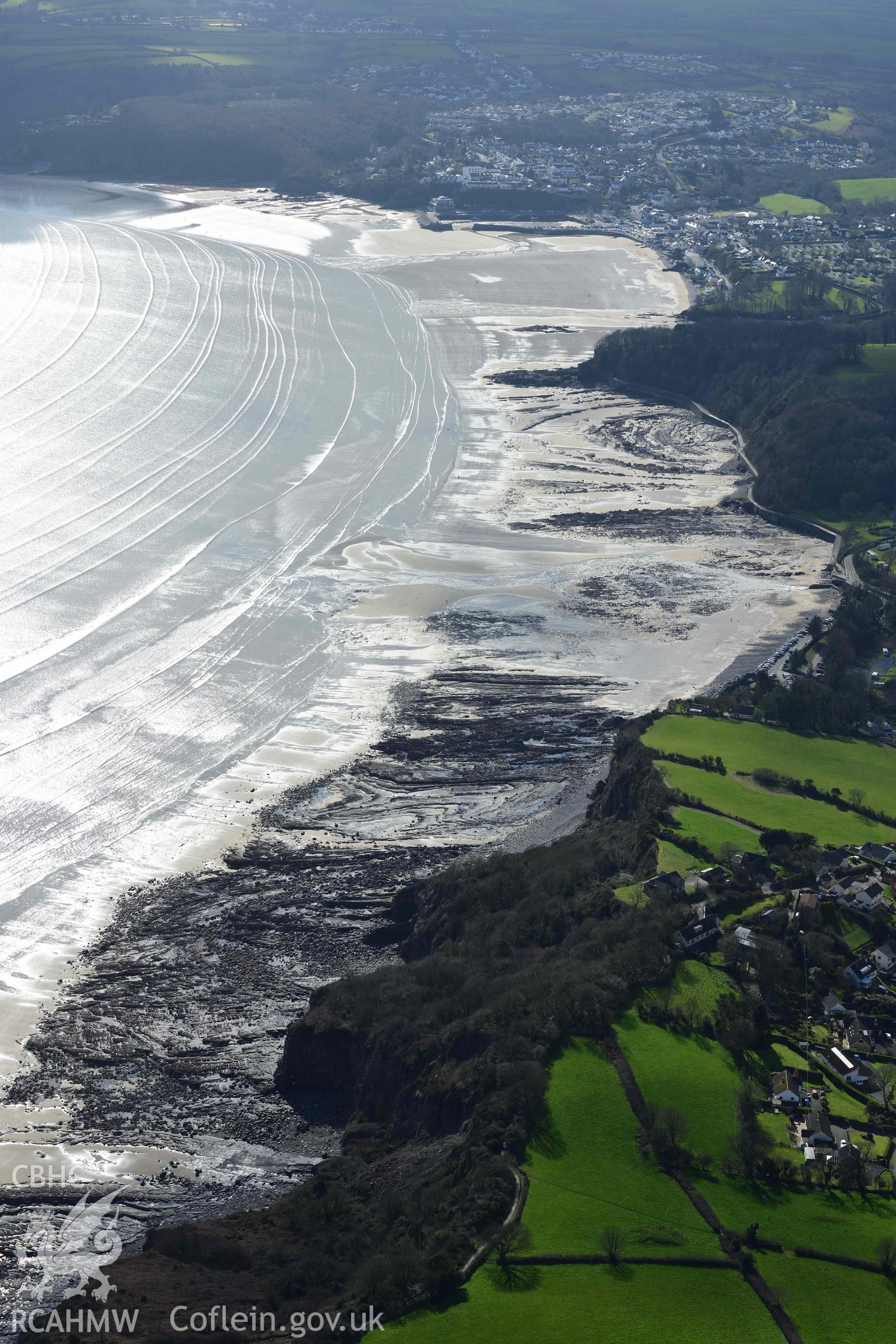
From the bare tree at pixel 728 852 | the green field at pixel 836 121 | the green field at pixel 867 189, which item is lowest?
the bare tree at pixel 728 852

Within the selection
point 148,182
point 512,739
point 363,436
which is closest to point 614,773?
point 512,739

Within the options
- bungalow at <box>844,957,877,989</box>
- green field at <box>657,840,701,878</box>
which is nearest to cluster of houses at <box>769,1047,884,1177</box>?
bungalow at <box>844,957,877,989</box>

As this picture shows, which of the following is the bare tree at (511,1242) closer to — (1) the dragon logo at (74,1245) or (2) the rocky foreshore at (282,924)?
(2) the rocky foreshore at (282,924)

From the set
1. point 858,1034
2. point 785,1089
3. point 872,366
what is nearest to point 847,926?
point 858,1034

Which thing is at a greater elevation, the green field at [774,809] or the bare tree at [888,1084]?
the green field at [774,809]

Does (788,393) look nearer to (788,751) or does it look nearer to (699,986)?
(788,751)

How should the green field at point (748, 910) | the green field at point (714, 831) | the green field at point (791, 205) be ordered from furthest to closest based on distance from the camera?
the green field at point (791, 205) → the green field at point (714, 831) → the green field at point (748, 910)

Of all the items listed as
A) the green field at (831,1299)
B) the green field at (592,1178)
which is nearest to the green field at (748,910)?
the green field at (592,1178)

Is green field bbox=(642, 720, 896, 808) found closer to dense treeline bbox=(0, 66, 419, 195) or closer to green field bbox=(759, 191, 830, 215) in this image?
green field bbox=(759, 191, 830, 215)
